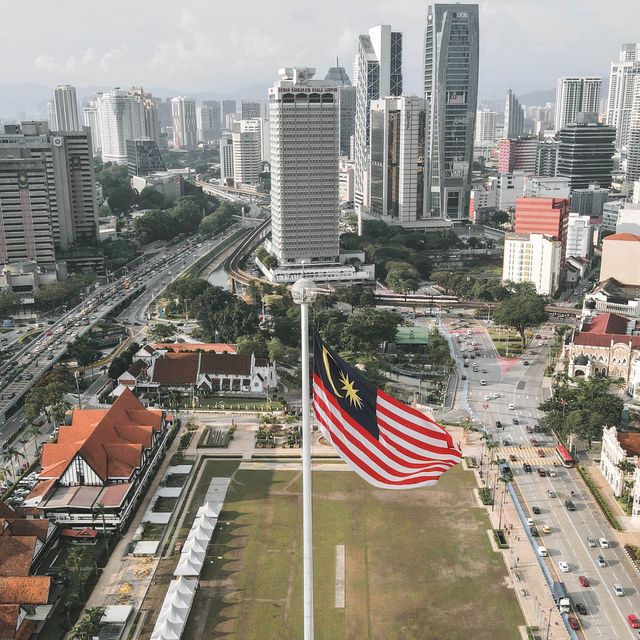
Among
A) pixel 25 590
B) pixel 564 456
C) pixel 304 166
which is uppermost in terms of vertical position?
pixel 304 166

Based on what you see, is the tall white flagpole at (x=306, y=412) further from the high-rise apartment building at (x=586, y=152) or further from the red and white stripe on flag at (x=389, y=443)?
the high-rise apartment building at (x=586, y=152)

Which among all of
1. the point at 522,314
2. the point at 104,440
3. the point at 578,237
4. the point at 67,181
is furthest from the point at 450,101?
the point at 104,440

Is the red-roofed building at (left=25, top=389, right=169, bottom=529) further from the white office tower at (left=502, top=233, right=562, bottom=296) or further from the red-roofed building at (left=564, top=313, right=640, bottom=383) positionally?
the white office tower at (left=502, top=233, right=562, bottom=296)

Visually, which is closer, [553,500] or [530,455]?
[553,500]

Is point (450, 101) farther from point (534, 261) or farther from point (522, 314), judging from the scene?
point (522, 314)

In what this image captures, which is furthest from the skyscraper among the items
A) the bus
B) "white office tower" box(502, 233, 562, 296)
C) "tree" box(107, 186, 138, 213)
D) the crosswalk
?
the bus

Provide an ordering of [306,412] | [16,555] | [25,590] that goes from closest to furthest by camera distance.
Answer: [306,412], [25,590], [16,555]

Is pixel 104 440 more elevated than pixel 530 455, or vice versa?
pixel 104 440
